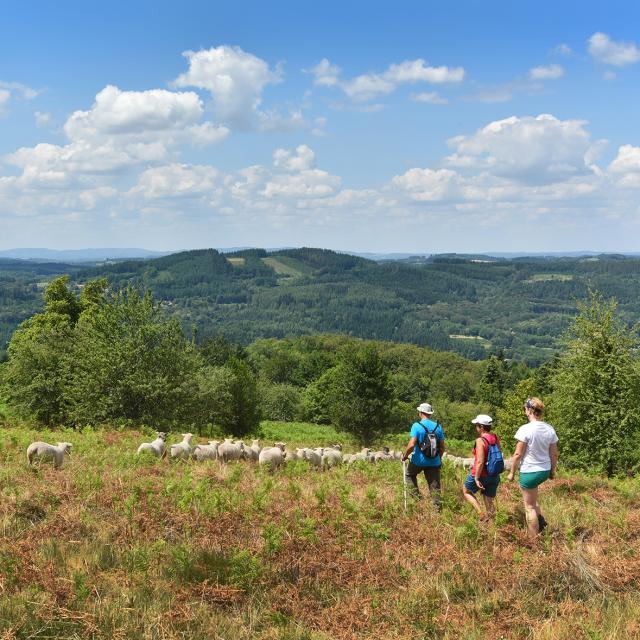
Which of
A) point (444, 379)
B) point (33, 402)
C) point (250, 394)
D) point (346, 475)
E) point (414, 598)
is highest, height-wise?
point (414, 598)

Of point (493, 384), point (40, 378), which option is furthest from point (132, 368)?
point (493, 384)

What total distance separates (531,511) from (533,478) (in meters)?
0.74

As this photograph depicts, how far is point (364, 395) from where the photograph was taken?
1812 inches

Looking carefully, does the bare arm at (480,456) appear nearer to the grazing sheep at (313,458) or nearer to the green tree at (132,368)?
the grazing sheep at (313,458)

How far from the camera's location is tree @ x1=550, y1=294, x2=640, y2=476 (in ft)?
75.3

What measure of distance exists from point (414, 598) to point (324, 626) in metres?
1.34

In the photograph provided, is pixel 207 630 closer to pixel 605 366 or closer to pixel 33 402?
pixel 605 366

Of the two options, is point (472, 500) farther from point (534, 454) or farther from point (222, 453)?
point (222, 453)

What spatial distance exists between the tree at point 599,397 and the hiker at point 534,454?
1531cm

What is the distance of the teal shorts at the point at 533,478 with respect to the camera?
9.27m

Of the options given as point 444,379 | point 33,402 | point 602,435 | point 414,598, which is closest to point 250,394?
point 33,402

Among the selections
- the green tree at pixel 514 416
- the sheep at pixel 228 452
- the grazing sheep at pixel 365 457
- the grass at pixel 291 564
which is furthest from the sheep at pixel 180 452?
the green tree at pixel 514 416

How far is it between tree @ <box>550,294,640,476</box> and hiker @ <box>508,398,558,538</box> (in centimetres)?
1531

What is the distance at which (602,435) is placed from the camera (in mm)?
23312
